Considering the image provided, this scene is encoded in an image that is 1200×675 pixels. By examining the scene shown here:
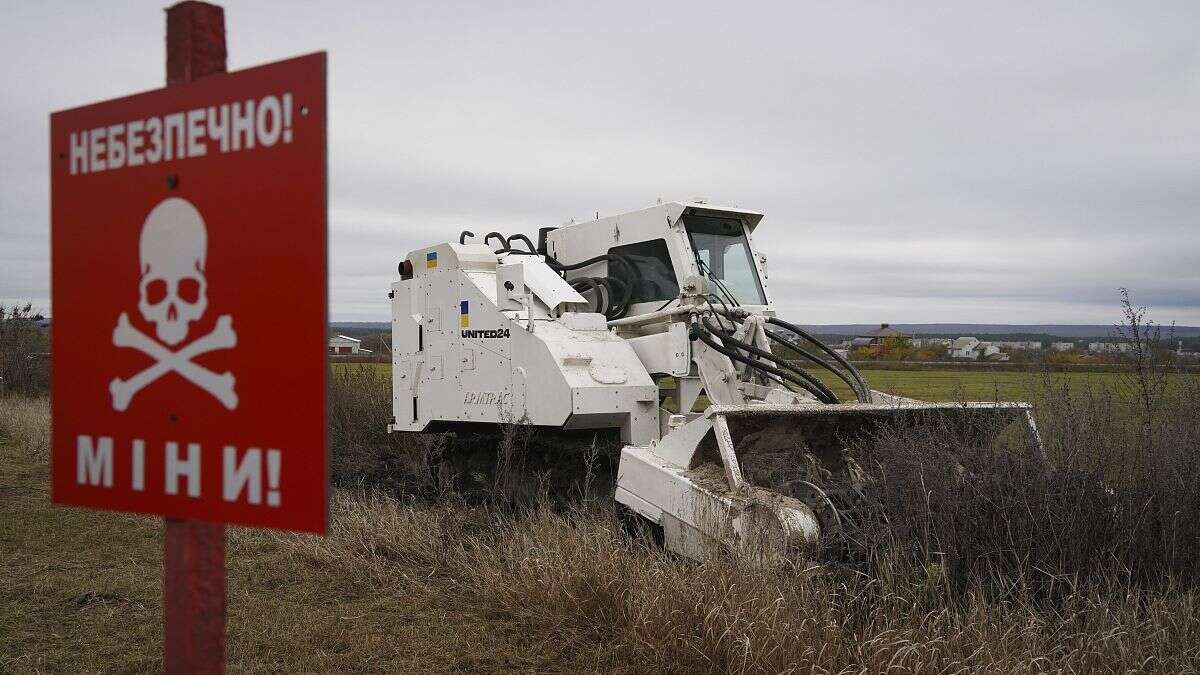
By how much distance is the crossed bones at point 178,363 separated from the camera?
212cm

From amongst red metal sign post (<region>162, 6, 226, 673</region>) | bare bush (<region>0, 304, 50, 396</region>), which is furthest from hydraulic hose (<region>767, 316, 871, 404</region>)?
bare bush (<region>0, 304, 50, 396</region>)

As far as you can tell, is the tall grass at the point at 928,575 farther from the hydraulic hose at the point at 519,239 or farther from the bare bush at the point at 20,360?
the bare bush at the point at 20,360

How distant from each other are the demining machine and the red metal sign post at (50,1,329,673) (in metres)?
3.84

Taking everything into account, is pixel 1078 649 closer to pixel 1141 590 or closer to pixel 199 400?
pixel 1141 590

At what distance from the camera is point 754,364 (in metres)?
8.04

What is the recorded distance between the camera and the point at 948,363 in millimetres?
52875

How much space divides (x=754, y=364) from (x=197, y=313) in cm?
624

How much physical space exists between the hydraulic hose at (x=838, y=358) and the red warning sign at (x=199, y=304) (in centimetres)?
664

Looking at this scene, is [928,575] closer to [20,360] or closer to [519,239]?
[519,239]

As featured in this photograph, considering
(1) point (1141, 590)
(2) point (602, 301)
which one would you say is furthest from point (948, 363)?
(1) point (1141, 590)

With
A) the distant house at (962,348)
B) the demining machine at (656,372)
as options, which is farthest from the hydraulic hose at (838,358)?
the distant house at (962,348)

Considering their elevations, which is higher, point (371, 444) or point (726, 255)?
point (726, 255)

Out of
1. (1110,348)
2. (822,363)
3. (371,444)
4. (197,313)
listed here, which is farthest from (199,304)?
(371,444)

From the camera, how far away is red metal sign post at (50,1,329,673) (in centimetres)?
205
